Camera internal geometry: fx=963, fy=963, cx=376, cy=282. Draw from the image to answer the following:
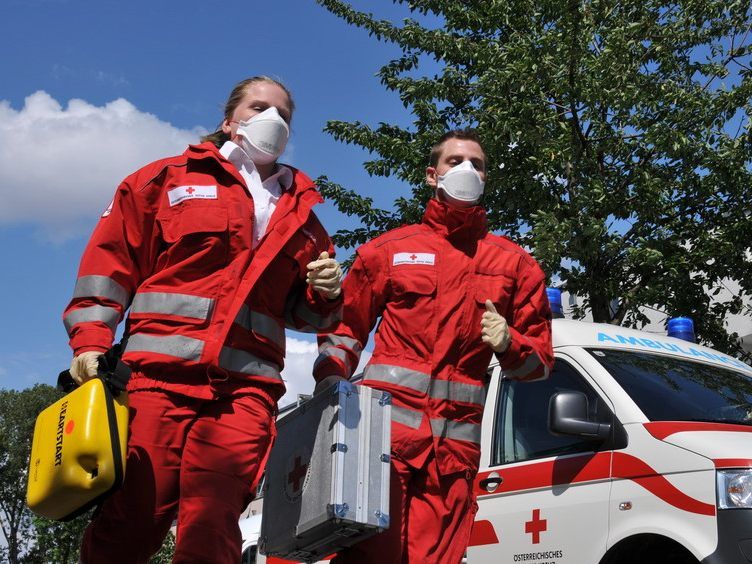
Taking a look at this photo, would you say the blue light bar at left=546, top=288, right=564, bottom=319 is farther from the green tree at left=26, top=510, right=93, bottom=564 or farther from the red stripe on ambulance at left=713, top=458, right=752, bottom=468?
the green tree at left=26, top=510, right=93, bottom=564

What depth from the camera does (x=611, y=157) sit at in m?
11.6

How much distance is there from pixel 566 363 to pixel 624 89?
21.2 feet

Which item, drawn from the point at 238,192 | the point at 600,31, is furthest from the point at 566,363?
the point at 600,31

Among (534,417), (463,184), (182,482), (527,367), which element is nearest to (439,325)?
(527,367)

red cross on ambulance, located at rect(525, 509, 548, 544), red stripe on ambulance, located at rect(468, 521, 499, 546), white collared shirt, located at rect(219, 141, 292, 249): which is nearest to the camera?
white collared shirt, located at rect(219, 141, 292, 249)

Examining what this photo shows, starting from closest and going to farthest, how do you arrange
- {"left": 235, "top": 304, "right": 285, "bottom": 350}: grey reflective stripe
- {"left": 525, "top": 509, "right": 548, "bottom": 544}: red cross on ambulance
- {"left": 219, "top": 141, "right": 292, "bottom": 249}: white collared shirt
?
{"left": 235, "top": 304, "right": 285, "bottom": 350}: grey reflective stripe, {"left": 219, "top": 141, "right": 292, "bottom": 249}: white collared shirt, {"left": 525, "top": 509, "right": 548, "bottom": 544}: red cross on ambulance

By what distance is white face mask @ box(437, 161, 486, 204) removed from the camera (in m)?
3.94

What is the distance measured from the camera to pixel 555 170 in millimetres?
10953

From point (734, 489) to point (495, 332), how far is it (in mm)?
1323

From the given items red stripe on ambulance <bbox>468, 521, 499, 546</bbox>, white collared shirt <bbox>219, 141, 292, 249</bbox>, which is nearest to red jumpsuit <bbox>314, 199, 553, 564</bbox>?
white collared shirt <bbox>219, 141, 292, 249</bbox>

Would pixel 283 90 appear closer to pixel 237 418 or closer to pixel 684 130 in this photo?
pixel 237 418

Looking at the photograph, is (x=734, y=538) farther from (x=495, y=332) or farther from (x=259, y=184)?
(x=259, y=184)

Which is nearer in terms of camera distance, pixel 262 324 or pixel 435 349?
pixel 262 324

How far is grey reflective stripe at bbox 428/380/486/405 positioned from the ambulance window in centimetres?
120
